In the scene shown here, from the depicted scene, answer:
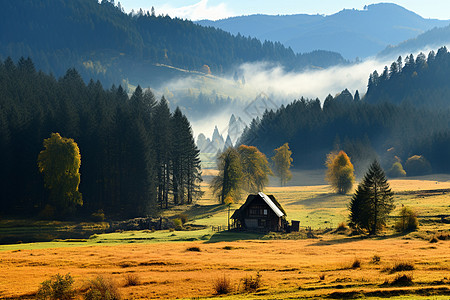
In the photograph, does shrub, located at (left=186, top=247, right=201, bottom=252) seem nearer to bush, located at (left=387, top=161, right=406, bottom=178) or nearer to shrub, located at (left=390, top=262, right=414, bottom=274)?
shrub, located at (left=390, top=262, right=414, bottom=274)

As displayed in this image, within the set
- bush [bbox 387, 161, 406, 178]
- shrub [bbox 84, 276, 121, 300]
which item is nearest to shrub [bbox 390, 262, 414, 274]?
shrub [bbox 84, 276, 121, 300]

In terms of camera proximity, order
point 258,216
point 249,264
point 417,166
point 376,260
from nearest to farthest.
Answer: point 376,260 → point 249,264 → point 258,216 → point 417,166

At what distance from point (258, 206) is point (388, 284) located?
49.1m

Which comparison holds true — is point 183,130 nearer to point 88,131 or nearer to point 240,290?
point 88,131

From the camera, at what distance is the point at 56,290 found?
33656 millimetres

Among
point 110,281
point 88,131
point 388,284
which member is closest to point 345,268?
point 388,284

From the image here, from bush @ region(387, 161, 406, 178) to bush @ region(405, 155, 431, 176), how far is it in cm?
665

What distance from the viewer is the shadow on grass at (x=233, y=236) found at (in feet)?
227

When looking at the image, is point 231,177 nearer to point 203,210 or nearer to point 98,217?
point 203,210

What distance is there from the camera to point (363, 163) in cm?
17788

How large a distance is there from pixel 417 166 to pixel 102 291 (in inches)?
6756

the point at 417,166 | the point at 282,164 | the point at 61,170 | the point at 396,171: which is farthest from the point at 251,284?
the point at 417,166

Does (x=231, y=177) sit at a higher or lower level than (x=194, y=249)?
higher

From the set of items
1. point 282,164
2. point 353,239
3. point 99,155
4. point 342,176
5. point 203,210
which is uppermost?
point 99,155
